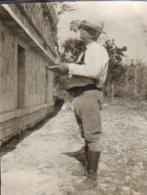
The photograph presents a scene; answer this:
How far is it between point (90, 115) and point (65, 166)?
0.87m

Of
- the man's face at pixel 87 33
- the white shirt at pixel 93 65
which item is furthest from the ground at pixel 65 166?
the man's face at pixel 87 33

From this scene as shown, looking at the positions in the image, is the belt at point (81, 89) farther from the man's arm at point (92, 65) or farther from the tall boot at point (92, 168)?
the tall boot at point (92, 168)

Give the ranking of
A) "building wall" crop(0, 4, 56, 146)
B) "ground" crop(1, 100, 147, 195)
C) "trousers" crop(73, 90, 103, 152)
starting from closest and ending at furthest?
1. "ground" crop(1, 100, 147, 195)
2. "trousers" crop(73, 90, 103, 152)
3. "building wall" crop(0, 4, 56, 146)

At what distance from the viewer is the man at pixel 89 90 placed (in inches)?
152

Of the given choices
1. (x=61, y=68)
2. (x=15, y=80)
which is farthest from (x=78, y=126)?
(x=15, y=80)

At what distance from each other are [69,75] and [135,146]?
2654mm

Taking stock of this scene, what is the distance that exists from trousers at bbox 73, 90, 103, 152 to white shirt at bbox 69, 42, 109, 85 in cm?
16

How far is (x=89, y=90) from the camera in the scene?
397cm

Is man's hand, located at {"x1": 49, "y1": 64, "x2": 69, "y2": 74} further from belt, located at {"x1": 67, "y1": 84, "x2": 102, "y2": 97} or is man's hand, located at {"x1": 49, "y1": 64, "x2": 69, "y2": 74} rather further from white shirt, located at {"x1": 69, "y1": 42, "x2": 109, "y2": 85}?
belt, located at {"x1": 67, "y1": 84, "x2": 102, "y2": 97}

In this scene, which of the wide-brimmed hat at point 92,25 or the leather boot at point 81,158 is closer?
the wide-brimmed hat at point 92,25

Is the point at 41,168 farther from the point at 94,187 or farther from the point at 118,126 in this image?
the point at 118,126

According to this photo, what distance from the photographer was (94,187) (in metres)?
3.86

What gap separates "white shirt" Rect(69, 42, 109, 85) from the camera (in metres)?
3.86

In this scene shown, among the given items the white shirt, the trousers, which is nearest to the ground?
the trousers
